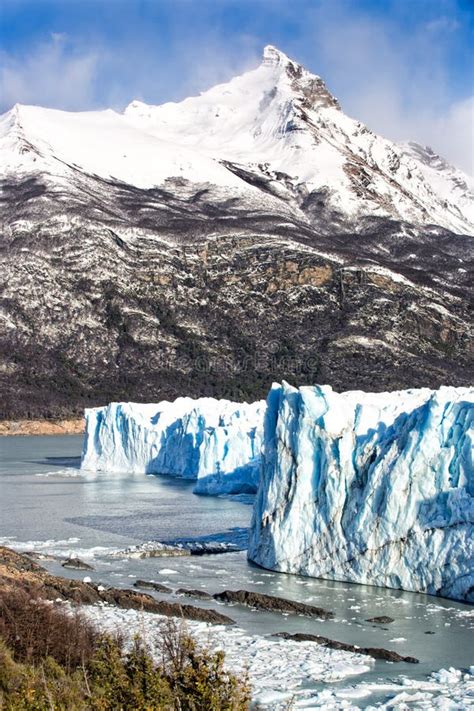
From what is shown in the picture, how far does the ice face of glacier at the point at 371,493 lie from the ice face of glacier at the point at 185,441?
1897 cm

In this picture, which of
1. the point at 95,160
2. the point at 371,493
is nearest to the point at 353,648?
the point at 371,493

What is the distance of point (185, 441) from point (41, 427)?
52.8m

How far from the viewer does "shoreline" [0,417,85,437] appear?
102 m

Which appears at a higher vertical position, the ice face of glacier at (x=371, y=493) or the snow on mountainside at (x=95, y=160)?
the snow on mountainside at (x=95, y=160)

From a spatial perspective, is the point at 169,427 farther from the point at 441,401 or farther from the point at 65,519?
the point at 441,401

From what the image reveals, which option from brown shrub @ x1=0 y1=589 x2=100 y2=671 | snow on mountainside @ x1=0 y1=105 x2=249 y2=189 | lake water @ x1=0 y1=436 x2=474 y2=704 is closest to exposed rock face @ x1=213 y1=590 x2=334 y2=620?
lake water @ x1=0 y1=436 x2=474 y2=704

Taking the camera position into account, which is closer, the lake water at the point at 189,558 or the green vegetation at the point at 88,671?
the green vegetation at the point at 88,671

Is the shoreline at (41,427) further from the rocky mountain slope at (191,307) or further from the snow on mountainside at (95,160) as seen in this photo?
the snow on mountainside at (95,160)

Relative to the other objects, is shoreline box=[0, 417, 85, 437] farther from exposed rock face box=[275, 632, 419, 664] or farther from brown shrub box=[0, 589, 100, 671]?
brown shrub box=[0, 589, 100, 671]

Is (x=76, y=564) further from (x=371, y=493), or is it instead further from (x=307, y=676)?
(x=307, y=676)

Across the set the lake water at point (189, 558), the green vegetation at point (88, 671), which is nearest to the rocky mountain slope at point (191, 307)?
the lake water at point (189, 558)

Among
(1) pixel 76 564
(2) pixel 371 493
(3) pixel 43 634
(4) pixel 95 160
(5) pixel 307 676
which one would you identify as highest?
(4) pixel 95 160

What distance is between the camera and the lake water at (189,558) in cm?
1906

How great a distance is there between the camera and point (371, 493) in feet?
75.4
